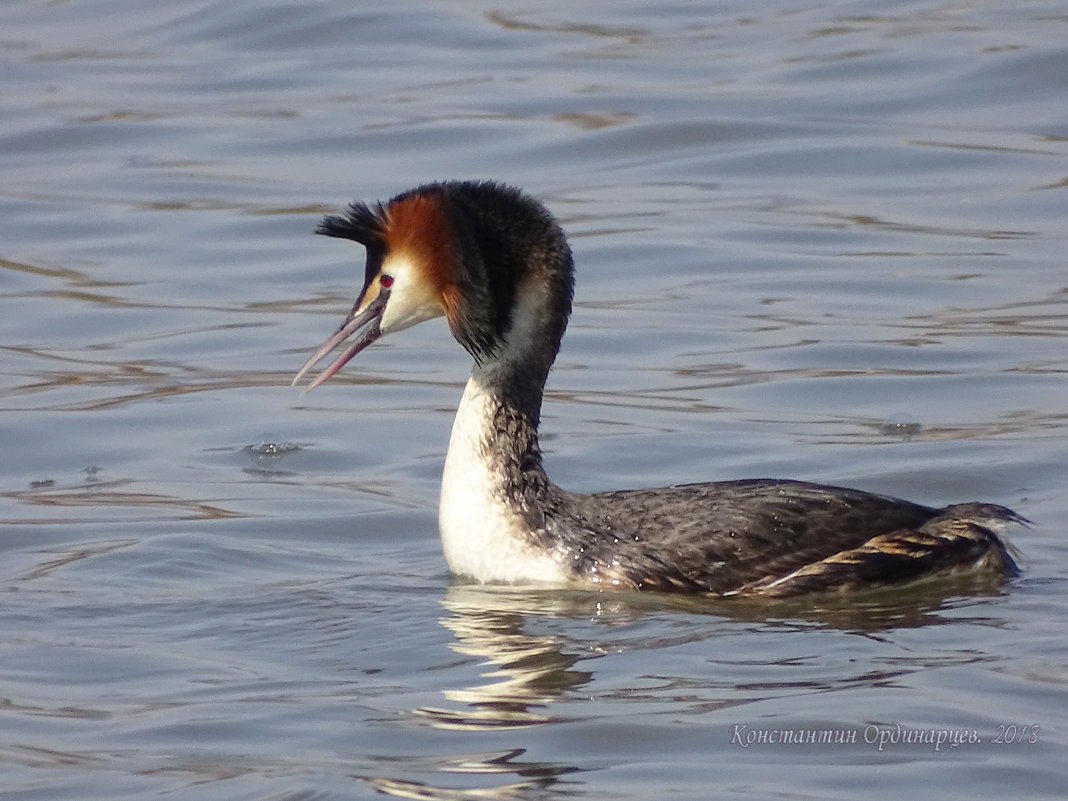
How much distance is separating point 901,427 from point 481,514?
3.19 m

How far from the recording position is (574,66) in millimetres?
19000

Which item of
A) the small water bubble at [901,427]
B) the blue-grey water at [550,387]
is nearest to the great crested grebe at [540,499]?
the blue-grey water at [550,387]

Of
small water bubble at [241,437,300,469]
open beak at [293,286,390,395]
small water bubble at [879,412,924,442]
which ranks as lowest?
small water bubble at [241,437,300,469]

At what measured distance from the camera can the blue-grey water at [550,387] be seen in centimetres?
594

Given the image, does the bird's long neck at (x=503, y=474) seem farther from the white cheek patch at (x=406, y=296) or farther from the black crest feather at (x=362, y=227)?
the black crest feather at (x=362, y=227)

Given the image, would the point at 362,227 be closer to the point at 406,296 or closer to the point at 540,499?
the point at 406,296

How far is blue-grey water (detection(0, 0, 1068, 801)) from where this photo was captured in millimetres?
5941

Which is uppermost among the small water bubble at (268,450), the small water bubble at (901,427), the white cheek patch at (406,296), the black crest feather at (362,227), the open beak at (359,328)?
the black crest feather at (362,227)

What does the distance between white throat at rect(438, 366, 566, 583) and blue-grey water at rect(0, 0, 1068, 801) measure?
0.12 m

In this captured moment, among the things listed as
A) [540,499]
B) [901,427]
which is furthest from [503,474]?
[901,427]

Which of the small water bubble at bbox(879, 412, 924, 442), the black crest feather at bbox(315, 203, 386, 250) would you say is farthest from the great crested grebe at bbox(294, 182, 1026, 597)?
the small water bubble at bbox(879, 412, 924, 442)

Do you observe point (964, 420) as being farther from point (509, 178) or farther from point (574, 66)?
point (574, 66)

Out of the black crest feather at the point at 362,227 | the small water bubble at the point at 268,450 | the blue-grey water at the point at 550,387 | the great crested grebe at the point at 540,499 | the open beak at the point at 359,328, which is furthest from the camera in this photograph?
the small water bubble at the point at 268,450

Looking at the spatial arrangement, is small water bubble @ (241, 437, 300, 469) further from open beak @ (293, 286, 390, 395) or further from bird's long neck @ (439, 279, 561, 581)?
bird's long neck @ (439, 279, 561, 581)
